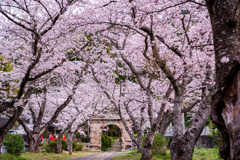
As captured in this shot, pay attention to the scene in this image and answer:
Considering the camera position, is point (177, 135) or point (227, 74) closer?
point (227, 74)

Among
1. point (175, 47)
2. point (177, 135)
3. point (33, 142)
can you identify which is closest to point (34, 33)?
point (175, 47)

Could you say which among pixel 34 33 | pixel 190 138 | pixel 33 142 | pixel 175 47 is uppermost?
pixel 34 33

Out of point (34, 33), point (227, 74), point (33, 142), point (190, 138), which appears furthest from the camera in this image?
point (33, 142)

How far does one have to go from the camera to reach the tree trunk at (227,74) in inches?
109

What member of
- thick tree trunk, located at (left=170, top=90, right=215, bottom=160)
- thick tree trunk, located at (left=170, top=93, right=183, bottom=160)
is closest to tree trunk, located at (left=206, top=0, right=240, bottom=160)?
thick tree trunk, located at (left=170, top=90, right=215, bottom=160)

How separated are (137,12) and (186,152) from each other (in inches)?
158

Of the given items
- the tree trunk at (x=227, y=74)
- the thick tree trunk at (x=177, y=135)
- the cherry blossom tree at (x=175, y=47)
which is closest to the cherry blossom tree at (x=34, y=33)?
the cherry blossom tree at (x=175, y=47)

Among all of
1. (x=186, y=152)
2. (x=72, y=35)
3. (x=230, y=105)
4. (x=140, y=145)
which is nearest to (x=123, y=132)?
(x=140, y=145)

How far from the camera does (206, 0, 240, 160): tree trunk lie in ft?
9.08

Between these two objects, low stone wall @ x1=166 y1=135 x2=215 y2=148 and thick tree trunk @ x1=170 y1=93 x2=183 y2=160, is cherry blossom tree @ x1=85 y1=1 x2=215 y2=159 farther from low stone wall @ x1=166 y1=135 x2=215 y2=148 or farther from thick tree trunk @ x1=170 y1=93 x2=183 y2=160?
low stone wall @ x1=166 y1=135 x2=215 y2=148

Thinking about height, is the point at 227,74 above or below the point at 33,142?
above

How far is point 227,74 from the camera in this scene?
113 inches

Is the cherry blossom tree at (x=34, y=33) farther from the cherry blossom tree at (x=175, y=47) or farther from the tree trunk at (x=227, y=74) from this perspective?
the tree trunk at (x=227, y=74)

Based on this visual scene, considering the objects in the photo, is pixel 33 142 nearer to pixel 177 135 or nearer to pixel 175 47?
pixel 177 135
